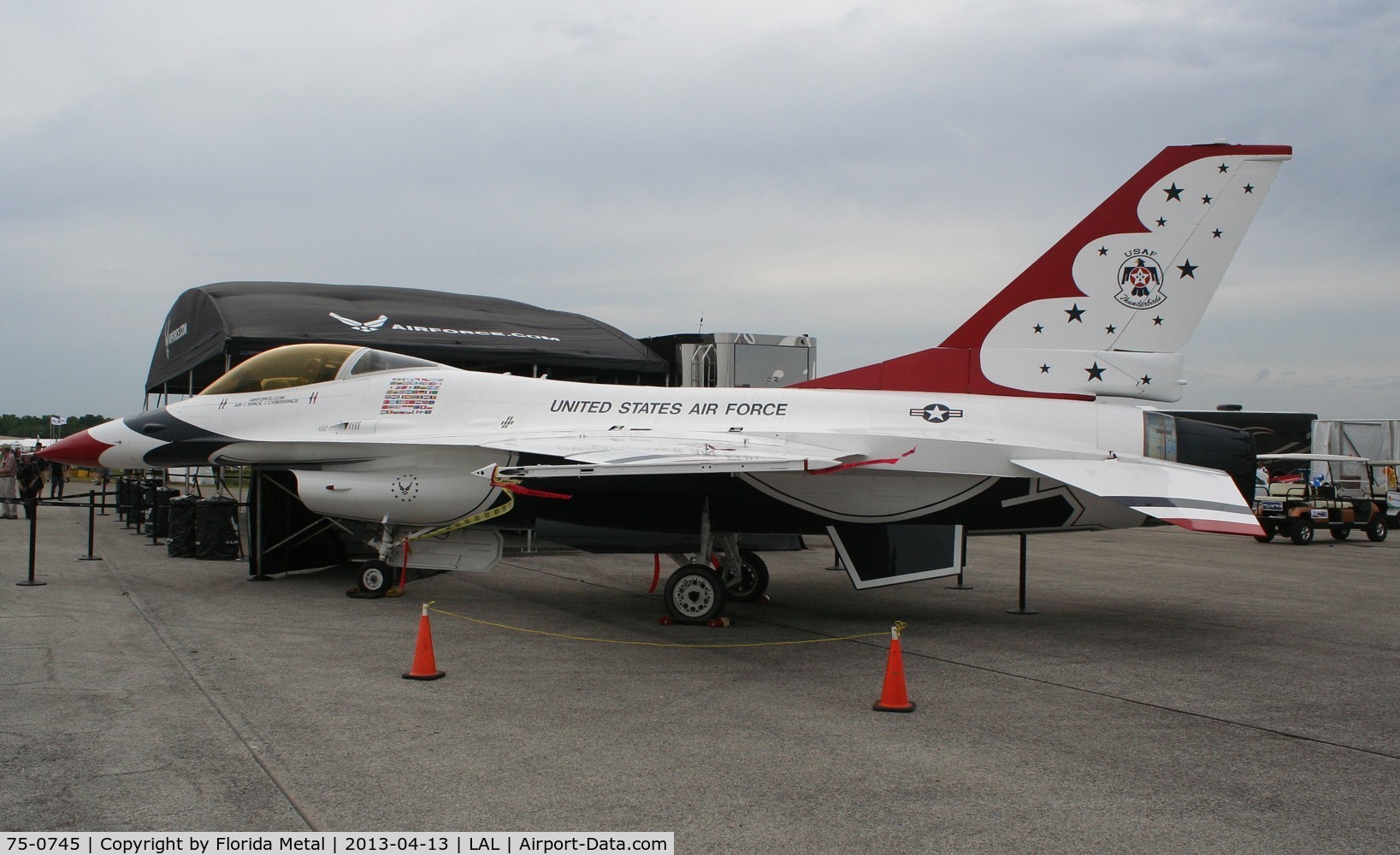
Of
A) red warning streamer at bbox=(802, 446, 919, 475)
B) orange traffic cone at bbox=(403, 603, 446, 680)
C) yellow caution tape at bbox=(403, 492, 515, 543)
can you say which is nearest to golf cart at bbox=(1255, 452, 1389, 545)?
red warning streamer at bbox=(802, 446, 919, 475)

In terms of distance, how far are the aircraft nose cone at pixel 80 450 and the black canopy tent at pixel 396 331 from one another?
11.4 feet

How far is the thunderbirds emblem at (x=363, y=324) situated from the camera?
15664 millimetres

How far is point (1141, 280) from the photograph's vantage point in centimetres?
863

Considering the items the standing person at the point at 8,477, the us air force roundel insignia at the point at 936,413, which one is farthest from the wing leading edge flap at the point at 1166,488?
the standing person at the point at 8,477

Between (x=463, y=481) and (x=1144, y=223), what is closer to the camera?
(x=1144, y=223)

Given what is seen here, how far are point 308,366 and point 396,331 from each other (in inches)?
207

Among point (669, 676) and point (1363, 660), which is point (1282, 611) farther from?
point (669, 676)

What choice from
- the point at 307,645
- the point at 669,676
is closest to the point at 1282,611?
the point at 669,676

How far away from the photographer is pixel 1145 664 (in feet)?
24.3

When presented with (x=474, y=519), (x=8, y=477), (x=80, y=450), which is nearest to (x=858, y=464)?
(x=474, y=519)

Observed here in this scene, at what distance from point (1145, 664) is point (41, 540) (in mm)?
15902

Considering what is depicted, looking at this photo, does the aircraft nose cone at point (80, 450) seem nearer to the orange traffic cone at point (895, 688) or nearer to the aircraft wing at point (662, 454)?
the aircraft wing at point (662, 454)

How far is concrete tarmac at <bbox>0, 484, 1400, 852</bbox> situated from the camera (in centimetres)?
409

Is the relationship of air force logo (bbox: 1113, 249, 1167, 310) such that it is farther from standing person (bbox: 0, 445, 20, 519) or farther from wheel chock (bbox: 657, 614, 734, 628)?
standing person (bbox: 0, 445, 20, 519)
